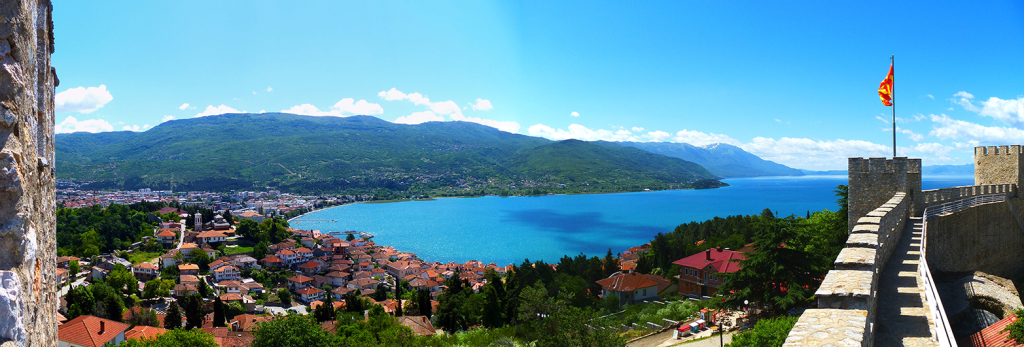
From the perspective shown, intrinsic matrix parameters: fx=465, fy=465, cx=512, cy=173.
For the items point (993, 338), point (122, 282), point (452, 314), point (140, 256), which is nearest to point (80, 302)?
point (122, 282)

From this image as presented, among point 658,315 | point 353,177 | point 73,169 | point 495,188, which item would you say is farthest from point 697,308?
point 73,169

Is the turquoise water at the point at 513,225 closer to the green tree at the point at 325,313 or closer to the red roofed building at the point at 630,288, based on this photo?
the red roofed building at the point at 630,288

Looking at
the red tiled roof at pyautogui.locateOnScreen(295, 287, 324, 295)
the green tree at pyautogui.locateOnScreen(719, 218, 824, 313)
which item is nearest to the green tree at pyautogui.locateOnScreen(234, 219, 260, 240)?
the red tiled roof at pyautogui.locateOnScreen(295, 287, 324, 295)

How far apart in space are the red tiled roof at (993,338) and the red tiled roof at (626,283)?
681 inches

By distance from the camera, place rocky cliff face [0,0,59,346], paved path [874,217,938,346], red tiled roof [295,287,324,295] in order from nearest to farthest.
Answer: rocky cliff face [0,0,59,346] < paved path [874,217,938,346] < red tiled roof [295,287,324,295]

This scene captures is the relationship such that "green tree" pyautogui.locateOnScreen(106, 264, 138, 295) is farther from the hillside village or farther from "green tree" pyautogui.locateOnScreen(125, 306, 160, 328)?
"green tree" pyautogui.locateOnScreen(125, 306, 160, 328)

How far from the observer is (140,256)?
4828 cm

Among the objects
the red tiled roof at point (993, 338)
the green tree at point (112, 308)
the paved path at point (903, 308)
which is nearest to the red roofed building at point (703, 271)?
the red tiled roof at point (993, 338)

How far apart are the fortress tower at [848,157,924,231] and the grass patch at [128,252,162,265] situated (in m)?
57.9

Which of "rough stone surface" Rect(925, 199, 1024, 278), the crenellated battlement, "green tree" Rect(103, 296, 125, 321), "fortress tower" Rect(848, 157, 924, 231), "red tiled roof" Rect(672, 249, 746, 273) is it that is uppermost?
the crenellated battlement

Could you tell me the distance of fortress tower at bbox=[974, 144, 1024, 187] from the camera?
1348 cm

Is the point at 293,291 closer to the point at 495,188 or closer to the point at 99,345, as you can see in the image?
the point at 99,345

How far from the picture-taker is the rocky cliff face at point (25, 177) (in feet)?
5.92

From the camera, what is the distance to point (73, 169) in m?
153
